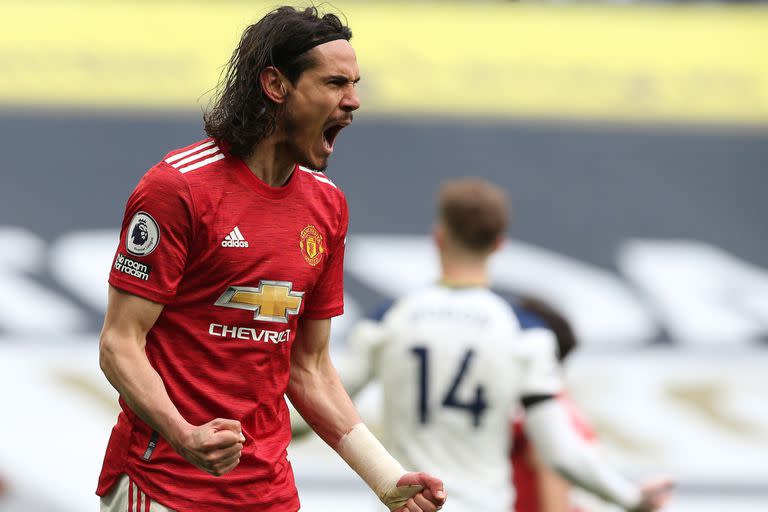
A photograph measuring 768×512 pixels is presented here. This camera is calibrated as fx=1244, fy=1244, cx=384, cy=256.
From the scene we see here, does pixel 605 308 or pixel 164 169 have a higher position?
pixel 605 308

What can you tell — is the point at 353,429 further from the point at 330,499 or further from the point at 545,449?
the point at 330,499

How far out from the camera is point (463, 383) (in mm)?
4297

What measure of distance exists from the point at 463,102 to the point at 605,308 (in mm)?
2042

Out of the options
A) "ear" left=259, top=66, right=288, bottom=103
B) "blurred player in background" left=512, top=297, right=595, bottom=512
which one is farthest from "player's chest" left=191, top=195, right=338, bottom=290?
"blurred player in background" left=512, top=297, right=595, bottom=512

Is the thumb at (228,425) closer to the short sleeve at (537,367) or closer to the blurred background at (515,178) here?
the short sleeve at (537,367)

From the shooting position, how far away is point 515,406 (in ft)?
14.3

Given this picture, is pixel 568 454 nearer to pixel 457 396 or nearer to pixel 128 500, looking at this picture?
pixel 457 396

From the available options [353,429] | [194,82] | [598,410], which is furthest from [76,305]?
[353,429]

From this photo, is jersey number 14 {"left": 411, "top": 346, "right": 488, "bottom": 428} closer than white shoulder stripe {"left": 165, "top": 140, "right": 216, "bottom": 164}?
No

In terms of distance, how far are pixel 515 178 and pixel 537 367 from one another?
5.97 m

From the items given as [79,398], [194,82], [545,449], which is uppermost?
[194,82]

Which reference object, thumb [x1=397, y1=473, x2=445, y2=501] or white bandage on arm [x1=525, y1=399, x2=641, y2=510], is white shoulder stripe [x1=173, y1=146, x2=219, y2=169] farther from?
white bandage on arm [x1=525, y1=399, x2=641, y2=510]

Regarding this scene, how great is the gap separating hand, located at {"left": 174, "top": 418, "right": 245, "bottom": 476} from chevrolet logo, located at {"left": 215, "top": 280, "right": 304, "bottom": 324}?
1.13ft

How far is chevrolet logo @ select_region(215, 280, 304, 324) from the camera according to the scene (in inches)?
112
